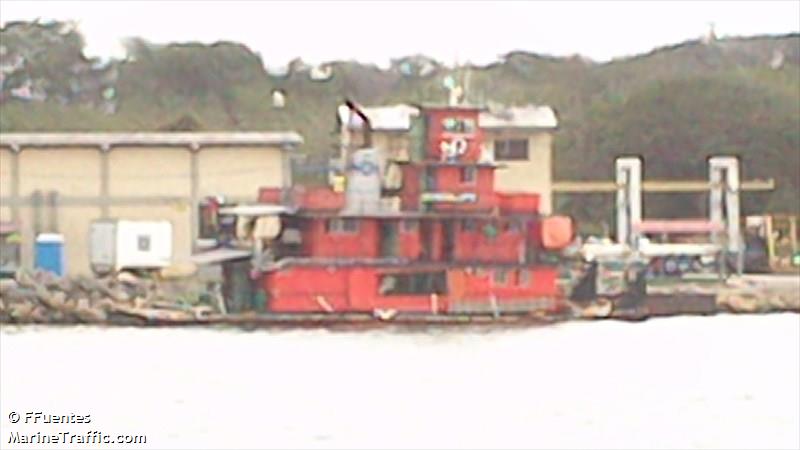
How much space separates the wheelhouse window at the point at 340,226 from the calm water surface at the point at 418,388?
12.1 feet

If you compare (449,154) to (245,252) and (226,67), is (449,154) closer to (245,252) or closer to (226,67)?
(245,252)

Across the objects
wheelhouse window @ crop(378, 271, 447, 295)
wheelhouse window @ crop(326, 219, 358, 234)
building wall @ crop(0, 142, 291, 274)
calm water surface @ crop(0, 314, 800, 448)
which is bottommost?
calm water surface @ crop(0, 314, 800, 448)

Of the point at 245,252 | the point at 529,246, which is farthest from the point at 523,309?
the point at 245,252

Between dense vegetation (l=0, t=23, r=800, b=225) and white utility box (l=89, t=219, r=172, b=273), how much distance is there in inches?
147

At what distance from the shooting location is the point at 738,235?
29.0 m

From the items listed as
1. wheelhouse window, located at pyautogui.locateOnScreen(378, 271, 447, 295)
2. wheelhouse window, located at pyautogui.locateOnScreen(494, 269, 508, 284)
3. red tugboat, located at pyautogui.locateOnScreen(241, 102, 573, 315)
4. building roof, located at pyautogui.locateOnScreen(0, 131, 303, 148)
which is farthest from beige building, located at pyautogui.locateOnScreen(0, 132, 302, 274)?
wheelhouse window, located at pyautogui.locateOnScreen(494, 269, 508, 284)

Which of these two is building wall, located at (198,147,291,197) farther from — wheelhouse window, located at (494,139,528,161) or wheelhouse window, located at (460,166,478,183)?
wheelhouse window, located at (494,139,528,161)

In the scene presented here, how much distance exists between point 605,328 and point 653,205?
9.09m

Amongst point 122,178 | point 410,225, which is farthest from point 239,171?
point 410,225

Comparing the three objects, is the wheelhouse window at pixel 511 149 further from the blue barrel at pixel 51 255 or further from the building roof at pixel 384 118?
the blue barrel at pixel 51 255

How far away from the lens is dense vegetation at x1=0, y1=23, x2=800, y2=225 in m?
31.7

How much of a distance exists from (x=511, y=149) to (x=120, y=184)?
5.54m

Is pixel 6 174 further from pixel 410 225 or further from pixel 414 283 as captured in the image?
pixel 414 283

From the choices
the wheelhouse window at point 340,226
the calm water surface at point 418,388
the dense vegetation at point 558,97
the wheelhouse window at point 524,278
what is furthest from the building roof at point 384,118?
the calm water surface at point 418,388
